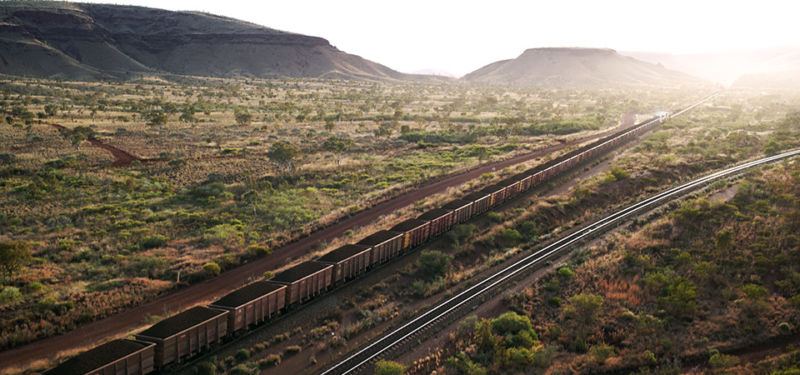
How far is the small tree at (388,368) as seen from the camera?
19.3 m

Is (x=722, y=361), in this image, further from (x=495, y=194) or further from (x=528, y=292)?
(x=495, y=194)

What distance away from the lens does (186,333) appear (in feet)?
66.6

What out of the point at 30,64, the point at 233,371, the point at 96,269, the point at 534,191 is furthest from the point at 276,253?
the point at 30,64

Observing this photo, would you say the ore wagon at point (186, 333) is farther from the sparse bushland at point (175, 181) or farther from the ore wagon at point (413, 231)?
the ore wagon at point (413, 231)

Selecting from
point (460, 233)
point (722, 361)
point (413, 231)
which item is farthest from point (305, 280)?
point (722, 361)

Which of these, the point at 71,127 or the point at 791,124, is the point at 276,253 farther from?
the point at 791,124

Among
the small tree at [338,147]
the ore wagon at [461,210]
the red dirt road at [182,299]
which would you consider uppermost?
the small tree at [338,147]

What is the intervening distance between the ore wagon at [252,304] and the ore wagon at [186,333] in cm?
56

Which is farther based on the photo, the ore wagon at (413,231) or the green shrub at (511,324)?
the ore wagon at (413,231)

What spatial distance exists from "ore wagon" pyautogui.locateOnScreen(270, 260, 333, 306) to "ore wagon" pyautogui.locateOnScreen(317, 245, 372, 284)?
0.68 m

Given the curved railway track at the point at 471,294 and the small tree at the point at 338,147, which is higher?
the small tree at the point at 338,147

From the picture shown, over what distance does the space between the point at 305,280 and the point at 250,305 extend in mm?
3696

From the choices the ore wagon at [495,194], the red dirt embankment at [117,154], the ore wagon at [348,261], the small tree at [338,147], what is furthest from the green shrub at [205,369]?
the red dirt embankment at [117,154]

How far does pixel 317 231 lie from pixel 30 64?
658ft
